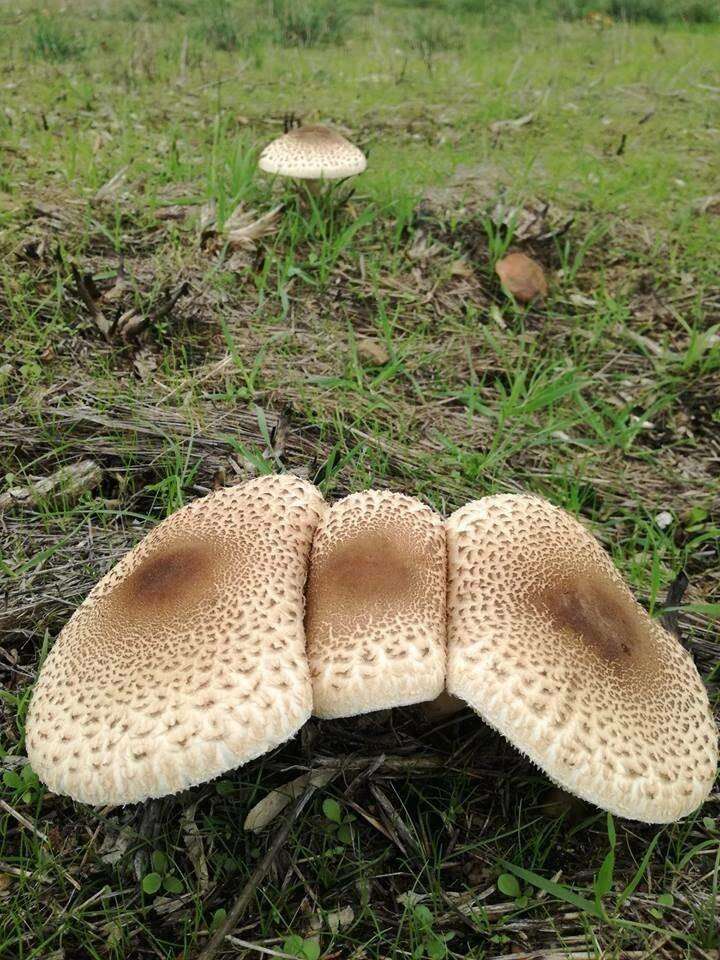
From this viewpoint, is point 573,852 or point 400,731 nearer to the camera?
point 573,852

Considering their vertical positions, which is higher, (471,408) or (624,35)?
(624,35)

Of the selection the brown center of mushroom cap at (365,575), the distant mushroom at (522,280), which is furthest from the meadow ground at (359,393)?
the brown center of mushroom cap at (365,575)

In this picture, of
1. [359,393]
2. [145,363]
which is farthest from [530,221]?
[145,363]

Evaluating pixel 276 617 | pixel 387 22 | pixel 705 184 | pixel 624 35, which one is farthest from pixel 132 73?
pixel 276 617

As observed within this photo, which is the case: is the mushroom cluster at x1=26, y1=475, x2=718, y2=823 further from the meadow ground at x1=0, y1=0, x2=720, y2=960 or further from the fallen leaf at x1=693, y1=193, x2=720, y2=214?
the fallen leaf at x1=693, y1=193, x2=720, y2=214

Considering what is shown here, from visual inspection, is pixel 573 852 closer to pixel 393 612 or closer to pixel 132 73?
pixel 393 612

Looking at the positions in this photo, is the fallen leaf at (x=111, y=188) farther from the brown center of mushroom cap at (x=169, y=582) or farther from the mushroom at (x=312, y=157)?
the brown center of mushroom cap at (x=169, y=582)

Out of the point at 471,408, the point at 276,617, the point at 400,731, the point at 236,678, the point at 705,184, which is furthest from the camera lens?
the point at 705,184

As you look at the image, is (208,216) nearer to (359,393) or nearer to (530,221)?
(359,393)
